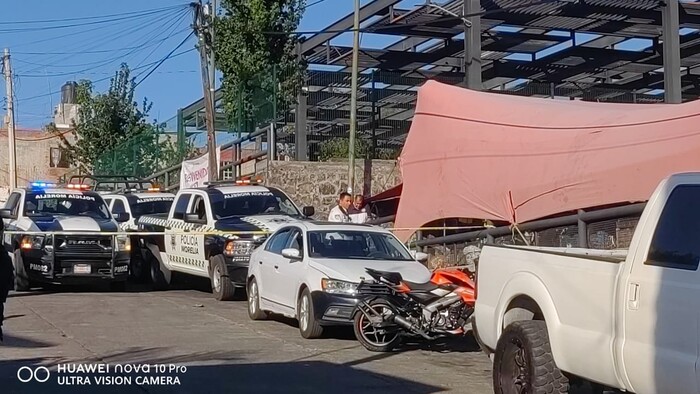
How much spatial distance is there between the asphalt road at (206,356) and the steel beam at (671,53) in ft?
43.3

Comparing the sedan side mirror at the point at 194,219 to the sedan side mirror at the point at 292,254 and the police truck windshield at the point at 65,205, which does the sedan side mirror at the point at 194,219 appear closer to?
the police truck windshield at the point at 65,205

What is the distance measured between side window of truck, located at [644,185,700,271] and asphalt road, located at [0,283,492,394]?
3.51m

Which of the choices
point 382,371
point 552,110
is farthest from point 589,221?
point 382,371

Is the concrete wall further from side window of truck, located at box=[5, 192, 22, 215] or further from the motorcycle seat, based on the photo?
the motorcycle seat

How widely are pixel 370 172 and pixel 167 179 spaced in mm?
10870

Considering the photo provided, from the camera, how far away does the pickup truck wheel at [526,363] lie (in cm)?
799

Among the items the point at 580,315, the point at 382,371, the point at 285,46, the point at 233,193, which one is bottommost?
the point at 382,371

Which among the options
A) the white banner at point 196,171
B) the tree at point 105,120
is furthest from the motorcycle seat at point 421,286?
the tree at point 105,120

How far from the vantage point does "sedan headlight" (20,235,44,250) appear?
63.9 ft

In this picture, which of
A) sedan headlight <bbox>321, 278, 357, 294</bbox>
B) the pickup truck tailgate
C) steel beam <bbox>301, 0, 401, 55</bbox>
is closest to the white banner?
steel beam <bbox>301, 0, 401, 55</bbox>

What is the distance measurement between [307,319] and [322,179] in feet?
47.9

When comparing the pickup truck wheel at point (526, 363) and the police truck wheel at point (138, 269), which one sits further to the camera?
the police truck wheel at point (138, 269)

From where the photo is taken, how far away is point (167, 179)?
3650 centimetres

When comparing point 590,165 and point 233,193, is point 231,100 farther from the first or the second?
point 590,165
